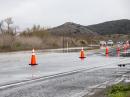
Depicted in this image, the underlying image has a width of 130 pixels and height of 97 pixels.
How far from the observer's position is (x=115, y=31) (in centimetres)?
16988

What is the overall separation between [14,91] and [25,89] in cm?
49

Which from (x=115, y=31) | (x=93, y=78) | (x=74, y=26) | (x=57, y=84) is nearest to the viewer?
(x=57, y=84)

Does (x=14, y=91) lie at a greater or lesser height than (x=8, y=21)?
lesser

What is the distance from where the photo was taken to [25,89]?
11.7m

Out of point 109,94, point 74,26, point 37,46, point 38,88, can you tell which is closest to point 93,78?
point 38,88

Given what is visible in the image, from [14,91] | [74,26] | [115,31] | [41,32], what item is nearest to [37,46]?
[41,32]

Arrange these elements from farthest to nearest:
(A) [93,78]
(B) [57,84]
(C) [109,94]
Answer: (A) [93,78]
(B) [57,84]
(C) [109,94]

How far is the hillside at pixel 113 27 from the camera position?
551ft

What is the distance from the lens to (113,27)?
570ft

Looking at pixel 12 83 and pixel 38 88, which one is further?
pixel 12 83

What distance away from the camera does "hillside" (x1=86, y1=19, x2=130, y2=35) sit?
16800 cm

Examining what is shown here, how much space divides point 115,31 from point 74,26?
83.2ft

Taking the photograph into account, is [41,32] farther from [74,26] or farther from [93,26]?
[93,26]

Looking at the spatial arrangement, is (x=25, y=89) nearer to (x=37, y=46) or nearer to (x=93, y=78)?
(x=93, y=78)
